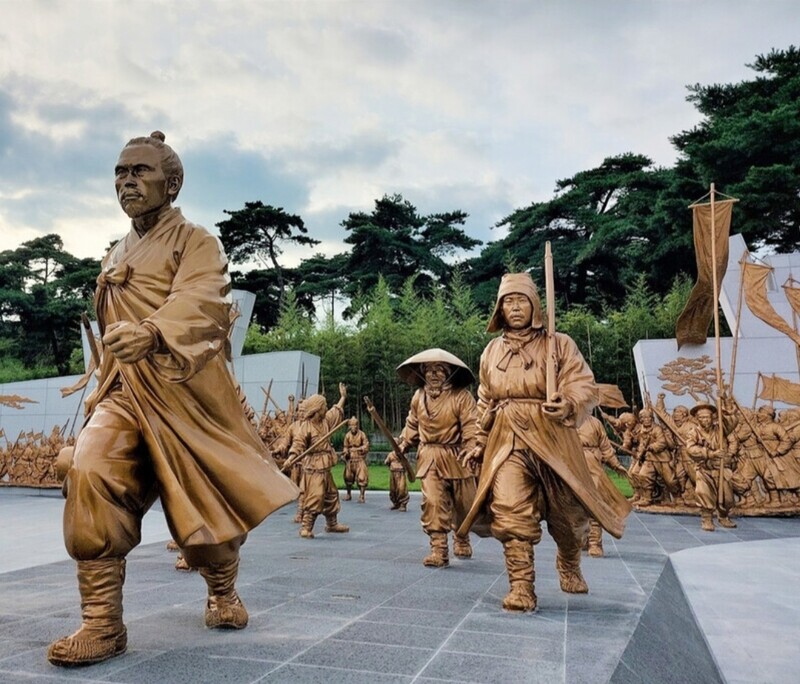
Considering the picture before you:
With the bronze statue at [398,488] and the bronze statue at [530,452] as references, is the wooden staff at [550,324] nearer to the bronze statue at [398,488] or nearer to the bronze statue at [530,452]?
the bronze statue at [530,452]

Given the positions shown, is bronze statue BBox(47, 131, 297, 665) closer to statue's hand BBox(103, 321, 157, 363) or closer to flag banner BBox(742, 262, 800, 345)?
statue's hand BBox(103, 321, 157, 363)

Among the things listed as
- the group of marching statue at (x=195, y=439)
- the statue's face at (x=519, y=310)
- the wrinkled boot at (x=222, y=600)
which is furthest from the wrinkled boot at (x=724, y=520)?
the wrinkled boot at (x=222, y=600)

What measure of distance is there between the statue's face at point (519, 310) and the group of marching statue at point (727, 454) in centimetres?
638

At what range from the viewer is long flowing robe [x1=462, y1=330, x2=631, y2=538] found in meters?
4.29

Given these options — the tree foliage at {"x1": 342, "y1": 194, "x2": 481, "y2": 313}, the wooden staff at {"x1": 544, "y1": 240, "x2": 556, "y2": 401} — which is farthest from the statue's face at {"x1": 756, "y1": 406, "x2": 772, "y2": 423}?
the tree foliage at {"x1": 342, "y1": 194, "x2": 481, "y2": 313}

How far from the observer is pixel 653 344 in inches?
601

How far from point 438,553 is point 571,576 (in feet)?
5.63

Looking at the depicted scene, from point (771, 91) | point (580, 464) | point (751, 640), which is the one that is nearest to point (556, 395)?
point (580, 464)

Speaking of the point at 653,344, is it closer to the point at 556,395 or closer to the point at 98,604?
the point at 556,395

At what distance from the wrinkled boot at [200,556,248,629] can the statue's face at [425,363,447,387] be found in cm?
389

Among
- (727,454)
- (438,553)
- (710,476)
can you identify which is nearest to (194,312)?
(438,553)

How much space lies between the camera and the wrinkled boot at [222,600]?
3.29 metres

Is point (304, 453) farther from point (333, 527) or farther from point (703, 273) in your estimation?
point (703, 273)

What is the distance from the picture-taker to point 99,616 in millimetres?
2758
